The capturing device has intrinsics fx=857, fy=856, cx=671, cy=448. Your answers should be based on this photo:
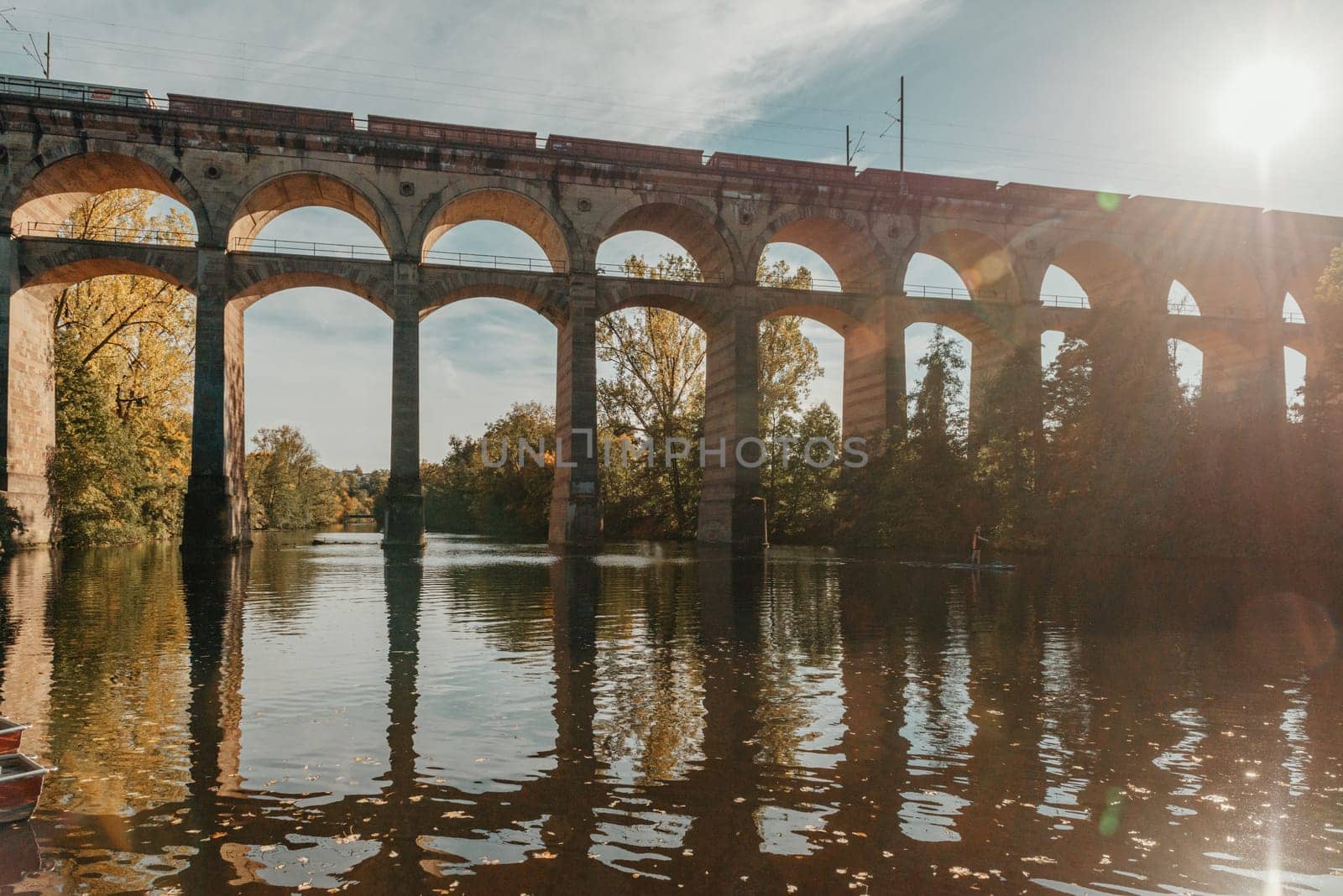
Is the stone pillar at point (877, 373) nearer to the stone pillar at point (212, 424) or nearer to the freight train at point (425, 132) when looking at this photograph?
the freight train at point (425, 132)

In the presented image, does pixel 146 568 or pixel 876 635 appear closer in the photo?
pixel 876 635

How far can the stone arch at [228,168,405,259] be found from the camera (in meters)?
34.2

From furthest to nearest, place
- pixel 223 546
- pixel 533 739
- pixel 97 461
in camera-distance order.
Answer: pixel 97 461, pixel 223 546, pixel 533 739

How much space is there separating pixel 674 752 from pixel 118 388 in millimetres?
41882

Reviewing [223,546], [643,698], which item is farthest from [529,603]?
[223,546]

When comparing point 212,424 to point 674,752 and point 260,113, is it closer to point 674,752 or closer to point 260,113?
point 260,113

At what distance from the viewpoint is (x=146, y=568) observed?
23.7m

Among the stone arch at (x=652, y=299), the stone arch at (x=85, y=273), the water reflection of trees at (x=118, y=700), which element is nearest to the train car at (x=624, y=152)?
the stone arch at (x=652, y=299)

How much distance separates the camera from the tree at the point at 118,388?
35.1m

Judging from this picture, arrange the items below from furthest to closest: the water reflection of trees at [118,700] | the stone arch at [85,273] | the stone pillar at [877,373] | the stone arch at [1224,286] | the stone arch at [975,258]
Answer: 1. the stone arch at [1224,286]
2. the stone arch at [975,258]
3. the stone pillar at [877,373]
4. the stone arch at [85,273]
5. the water reflection of trees at [118,700]

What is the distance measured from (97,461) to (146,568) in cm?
1447

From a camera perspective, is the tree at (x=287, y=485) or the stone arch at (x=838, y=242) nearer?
the stone arch at (x=838, y=242)

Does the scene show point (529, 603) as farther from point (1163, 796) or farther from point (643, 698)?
point (1163, 796)

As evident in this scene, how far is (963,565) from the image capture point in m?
26.5
